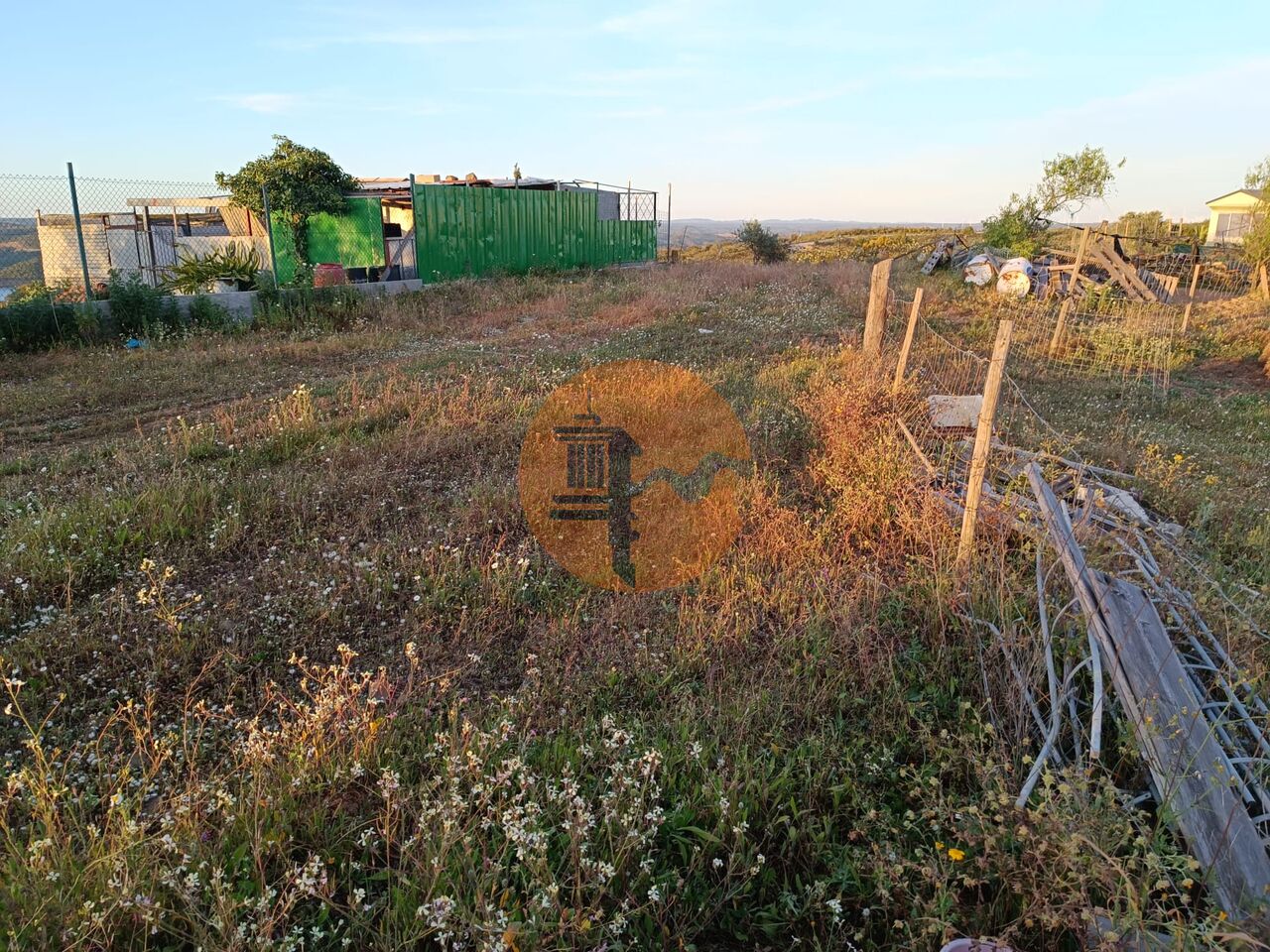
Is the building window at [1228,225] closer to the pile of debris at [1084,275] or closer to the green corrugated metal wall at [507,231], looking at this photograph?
the pile of debris at [1084,275]

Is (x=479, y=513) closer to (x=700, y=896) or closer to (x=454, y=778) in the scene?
(x=454, y=778)

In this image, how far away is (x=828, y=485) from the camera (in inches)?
196

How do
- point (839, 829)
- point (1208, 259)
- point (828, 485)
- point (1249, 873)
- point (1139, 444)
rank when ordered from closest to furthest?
point (1249, 873) → point (839, 829) → point (828, 485) → point (1139, 444) → point (1208, 259)

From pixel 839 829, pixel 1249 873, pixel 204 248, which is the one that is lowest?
pixel 839 829

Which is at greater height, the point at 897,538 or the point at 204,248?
the point at 204,248

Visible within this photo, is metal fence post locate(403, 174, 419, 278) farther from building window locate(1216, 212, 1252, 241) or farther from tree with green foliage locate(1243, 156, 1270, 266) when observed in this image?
building window locate(1216, 212, 1252, 241)

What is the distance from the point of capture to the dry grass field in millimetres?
1896

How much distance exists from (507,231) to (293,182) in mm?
5056

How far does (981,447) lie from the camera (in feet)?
12.0

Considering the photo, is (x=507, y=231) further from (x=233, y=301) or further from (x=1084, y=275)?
(x=1084, y=275)

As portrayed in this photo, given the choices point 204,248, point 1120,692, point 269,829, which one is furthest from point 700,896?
point 204,248

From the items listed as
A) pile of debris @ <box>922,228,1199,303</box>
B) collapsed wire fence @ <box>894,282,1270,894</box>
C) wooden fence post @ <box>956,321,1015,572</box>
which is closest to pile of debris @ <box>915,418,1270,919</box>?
collapsed wire fence @ <box>894,282,1270,894</box>

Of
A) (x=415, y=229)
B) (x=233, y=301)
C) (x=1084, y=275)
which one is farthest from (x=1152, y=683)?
(x=1084, y=275)

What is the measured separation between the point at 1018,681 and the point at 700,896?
1.54m
